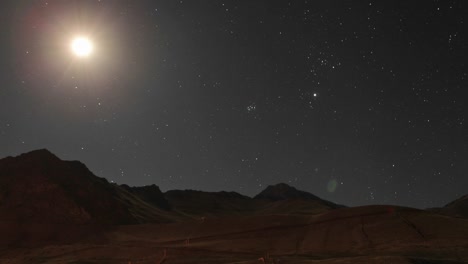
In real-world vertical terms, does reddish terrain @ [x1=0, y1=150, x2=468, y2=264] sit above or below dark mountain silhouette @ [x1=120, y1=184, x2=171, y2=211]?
below

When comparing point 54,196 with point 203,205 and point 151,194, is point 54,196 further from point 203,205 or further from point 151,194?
point 203,205

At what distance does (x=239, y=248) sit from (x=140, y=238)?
2626cm

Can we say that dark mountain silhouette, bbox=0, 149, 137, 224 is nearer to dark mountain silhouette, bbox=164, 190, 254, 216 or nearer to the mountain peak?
the mountain peak

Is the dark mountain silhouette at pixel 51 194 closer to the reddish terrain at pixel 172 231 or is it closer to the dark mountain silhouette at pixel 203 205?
the reddish terrain at pixel 172 231

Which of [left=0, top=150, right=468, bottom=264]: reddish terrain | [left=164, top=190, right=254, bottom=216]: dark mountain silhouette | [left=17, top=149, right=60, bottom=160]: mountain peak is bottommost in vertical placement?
[left=0, top=150, right=468, bottom=264]: reddish terrain

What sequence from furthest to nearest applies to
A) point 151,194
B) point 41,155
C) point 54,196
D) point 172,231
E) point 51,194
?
point 151,194 → point 41,155 → point 51,194 → point 54,196 → point 172,231

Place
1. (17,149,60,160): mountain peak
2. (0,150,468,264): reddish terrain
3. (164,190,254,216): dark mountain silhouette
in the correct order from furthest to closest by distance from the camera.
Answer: (164,190,254,216): dark mountain silhouette, (17,149,60,160): mountain peak, (0,150,468,264): reddish terrain

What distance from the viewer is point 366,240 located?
60469mm

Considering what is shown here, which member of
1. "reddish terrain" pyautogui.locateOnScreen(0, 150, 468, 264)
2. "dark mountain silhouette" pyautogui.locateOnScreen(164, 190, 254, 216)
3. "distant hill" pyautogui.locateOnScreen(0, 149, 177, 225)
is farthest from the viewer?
"dark mountain silhouette" pyautogui.locateOnScreen(164, 190, 254, 216)

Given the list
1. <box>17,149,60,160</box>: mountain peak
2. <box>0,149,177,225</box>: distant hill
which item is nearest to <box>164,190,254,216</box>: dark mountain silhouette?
<box>0,149,177,225</box>: distant hill

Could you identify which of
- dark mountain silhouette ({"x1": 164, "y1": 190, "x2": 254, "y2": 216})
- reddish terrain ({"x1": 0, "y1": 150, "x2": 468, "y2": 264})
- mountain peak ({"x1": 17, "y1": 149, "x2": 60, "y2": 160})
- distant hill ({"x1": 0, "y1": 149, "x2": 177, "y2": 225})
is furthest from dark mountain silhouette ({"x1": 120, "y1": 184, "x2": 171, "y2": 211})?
mountain peak ({"x1": 17, "y1": 149, "x2": 60, "y2": 160})

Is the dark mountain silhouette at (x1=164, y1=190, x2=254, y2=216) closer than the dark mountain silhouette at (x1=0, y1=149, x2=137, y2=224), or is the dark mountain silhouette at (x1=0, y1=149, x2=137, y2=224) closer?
the dark mountain silhouette at (x1=0, y1=149, x2=137, y2=224)

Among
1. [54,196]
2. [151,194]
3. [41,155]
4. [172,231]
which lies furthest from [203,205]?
[172,231]

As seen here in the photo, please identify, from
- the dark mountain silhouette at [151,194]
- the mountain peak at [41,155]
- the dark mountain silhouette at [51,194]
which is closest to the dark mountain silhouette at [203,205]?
the dark mountain silhouette at [151,194]
